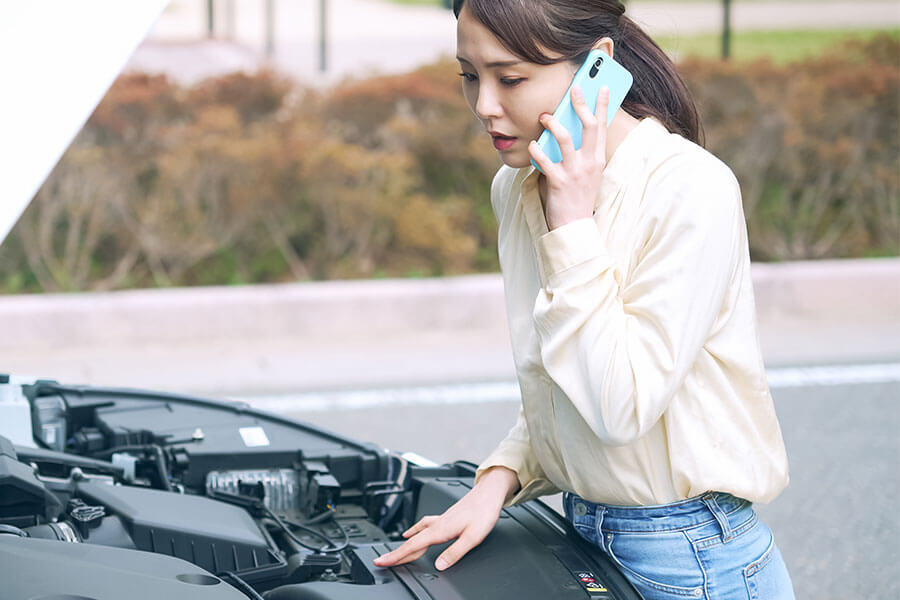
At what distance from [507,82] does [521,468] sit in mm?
711

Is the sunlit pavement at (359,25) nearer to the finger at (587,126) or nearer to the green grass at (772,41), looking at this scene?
the green grass at (772,41)

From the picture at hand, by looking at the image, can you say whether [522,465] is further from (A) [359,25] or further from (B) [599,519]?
(A) [359,25]

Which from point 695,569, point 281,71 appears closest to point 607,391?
point 695,569

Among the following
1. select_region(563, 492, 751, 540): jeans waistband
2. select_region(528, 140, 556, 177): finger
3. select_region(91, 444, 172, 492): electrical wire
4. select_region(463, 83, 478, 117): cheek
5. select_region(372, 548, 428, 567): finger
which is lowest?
select_region(91, 444, 172, 492): electrical wire

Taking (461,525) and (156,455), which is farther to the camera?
(156,455)

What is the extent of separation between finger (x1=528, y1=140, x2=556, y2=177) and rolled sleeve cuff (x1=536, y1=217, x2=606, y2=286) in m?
0.09

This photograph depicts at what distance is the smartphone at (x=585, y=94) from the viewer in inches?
66.5

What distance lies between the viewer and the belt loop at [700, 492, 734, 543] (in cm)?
174

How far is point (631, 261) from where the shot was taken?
1.68 metres

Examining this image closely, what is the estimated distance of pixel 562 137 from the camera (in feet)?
5.37

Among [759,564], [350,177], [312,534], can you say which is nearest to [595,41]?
[759,564]

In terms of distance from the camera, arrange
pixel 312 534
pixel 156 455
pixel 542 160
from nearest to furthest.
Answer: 1. pixel 542 160
2. pixel 312 534
3. pixel 156 455

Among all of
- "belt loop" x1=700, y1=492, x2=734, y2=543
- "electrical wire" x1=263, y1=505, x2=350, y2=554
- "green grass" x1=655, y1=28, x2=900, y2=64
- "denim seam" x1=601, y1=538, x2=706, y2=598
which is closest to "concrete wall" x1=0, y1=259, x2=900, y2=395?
"green grass" x1=655, y1=28, x2=900, y2=64

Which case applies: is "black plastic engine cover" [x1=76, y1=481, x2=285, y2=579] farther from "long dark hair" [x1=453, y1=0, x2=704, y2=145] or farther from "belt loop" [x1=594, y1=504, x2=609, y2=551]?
"long dark hair" [x1=453, y1=0, x2=704, y2=145]
